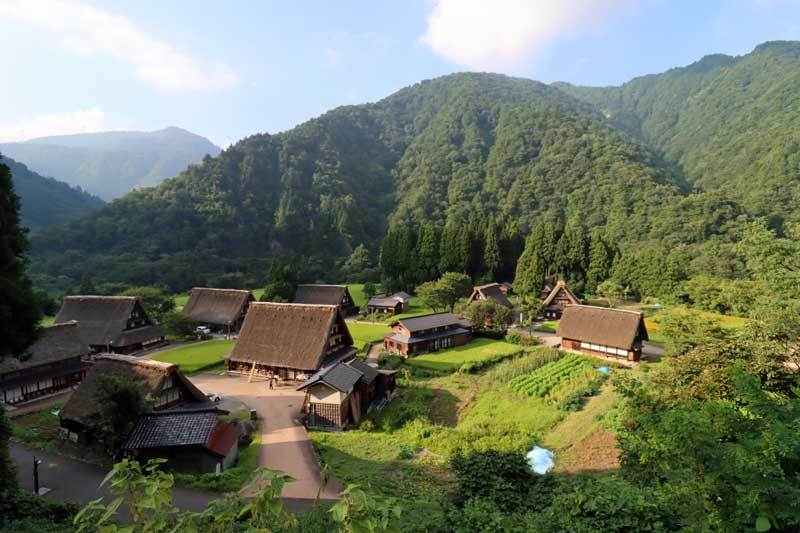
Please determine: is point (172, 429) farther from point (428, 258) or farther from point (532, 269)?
point (428, 258)

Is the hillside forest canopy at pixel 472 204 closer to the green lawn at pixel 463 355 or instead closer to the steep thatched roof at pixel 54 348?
the green lawn at pixel 463 355

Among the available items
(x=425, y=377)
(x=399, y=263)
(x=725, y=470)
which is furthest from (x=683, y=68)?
(x=725, y=470)

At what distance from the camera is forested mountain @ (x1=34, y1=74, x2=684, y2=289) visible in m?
65.3

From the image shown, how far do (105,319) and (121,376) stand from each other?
59.1 feet

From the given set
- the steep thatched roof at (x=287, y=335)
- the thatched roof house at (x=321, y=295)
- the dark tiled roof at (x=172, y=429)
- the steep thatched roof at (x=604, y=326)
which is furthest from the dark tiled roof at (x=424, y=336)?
the dark tiled roof at (x=172, y=429)

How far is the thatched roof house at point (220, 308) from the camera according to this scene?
1380 inches

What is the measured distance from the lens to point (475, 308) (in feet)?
112

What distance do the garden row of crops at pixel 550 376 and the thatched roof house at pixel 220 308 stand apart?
23128 millimetres

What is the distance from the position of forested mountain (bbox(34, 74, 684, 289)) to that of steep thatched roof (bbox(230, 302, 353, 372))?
3780 centimetres

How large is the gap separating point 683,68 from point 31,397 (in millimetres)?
222784

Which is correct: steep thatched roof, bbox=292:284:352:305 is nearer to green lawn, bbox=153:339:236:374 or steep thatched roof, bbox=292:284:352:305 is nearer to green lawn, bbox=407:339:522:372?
green lawn, bbox=153:339:236:374

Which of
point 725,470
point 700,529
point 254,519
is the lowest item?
point 700,529

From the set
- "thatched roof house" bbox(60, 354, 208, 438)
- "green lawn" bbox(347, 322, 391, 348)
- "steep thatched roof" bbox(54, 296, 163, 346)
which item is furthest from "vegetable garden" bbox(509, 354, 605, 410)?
"steep thatched roof" bbox(54, 296, 163, 346)

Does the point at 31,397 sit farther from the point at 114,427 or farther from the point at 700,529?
the point at 700,529
